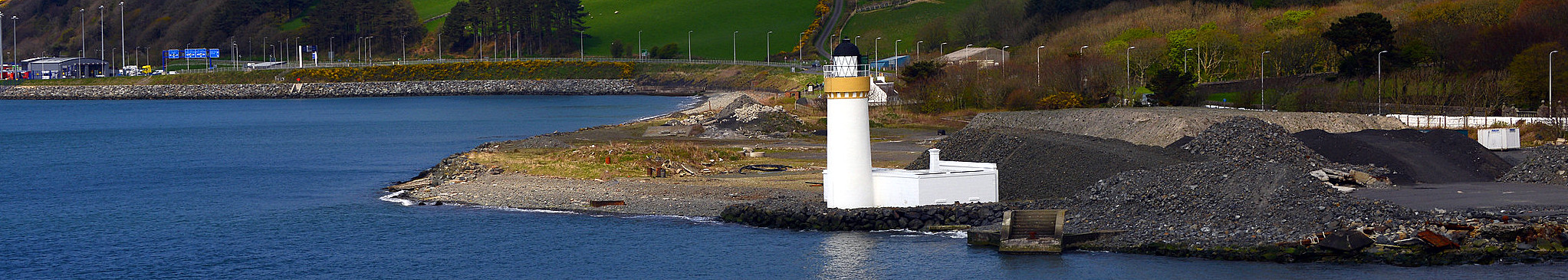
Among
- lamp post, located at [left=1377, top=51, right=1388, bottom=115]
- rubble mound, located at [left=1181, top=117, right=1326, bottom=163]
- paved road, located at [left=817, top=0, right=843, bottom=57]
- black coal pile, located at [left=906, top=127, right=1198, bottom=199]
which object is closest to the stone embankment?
paved road, located at [left=817, top=0, right=843, bottom=57]

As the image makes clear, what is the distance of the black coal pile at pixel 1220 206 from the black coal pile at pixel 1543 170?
718 centimetres

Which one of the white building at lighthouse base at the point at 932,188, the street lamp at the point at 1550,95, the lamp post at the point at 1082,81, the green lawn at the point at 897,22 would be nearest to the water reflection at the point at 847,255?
the white building at lighthouse base at the point at 932,188

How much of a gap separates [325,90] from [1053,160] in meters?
169

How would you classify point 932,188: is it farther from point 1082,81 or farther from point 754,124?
point 1082,81

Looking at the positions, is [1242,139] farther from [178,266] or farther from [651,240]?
[178,266]

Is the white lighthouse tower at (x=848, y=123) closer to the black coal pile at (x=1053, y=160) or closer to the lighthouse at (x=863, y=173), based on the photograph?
the lighthouse at (x=863, y=173)

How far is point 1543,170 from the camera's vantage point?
3656cm

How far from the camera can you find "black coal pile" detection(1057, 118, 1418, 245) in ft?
96.0

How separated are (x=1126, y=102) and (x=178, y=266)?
58.4m

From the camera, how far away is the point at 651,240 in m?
34.8

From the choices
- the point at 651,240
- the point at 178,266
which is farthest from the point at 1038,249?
the point at 178,266

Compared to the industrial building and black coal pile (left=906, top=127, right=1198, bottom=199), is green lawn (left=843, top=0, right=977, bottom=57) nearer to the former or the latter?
the industrial building

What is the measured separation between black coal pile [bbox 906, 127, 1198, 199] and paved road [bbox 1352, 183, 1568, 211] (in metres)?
5.56

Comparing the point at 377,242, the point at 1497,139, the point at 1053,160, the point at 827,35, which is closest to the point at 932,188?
the point at 1053,160
